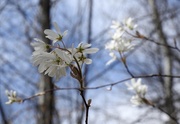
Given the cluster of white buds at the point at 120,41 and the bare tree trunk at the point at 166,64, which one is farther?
the bare tree trunk at the point at 166,64

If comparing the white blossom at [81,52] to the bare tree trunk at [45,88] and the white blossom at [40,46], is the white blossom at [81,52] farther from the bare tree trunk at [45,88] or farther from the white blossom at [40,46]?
the bare tree trunk at [45,88]

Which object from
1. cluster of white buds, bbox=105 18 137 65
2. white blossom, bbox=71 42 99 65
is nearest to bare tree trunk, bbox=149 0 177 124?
cluster of white buds, bbox=105 18 137 65

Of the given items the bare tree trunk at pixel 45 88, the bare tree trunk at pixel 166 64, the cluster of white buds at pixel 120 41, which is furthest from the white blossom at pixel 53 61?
the bare tree trunk at pixel 166 64

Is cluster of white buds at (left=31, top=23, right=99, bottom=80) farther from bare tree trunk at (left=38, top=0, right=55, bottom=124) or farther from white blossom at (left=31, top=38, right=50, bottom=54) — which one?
bare tree trunk at (left=38, top=0, right=55, bottom=124)

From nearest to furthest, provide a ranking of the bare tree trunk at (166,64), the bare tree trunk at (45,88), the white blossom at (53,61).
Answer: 1. the white blossom at (53,61)
2. the bare tree trunk at (45,88)
3. the bare tree trunk at (166,64)

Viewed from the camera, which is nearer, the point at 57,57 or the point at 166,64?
Answer: the point at 57,57

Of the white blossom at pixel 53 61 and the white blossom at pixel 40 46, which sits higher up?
the white blossom at pixel 40 46

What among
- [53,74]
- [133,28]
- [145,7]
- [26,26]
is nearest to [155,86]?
[145,7]

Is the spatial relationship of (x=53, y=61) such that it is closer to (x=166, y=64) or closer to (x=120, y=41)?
(x=120, y=41)

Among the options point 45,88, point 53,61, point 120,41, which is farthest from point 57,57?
point 45,88

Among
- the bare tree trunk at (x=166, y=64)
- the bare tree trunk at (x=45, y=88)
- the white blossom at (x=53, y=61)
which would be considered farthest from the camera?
the bare tree trunk at (x=166, y=64)
